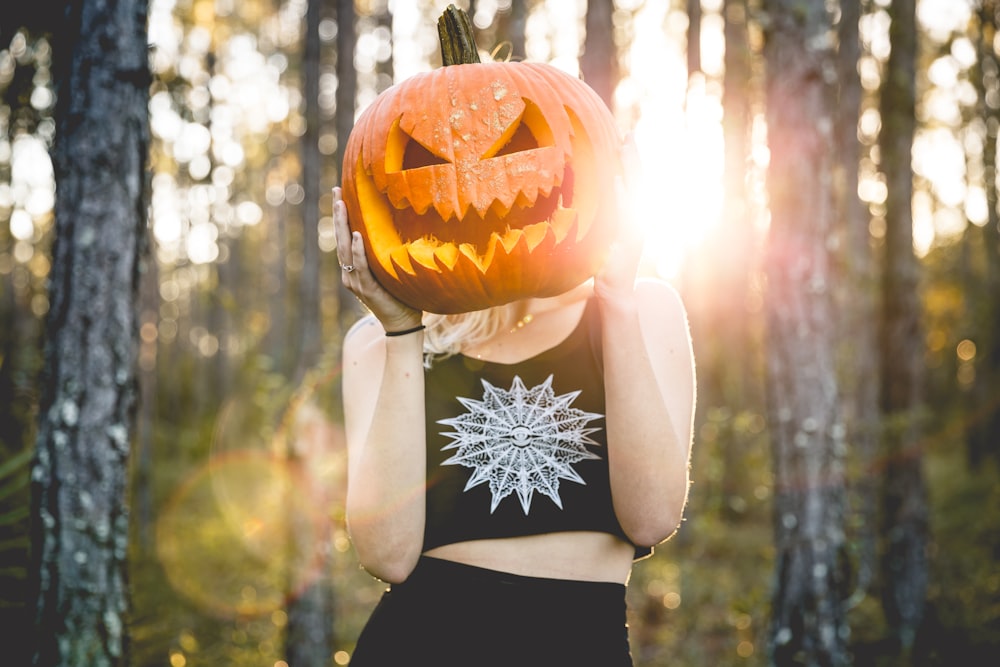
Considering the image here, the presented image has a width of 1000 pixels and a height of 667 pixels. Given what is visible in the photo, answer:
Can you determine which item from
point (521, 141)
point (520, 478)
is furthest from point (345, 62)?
point (520, 478)

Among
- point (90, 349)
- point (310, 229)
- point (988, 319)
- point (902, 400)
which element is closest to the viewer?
point (90, 349)

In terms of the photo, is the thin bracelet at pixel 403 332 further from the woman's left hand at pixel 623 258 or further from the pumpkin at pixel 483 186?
the woman's left hand at pixel 623 258

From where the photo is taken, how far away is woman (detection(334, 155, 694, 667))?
183cm

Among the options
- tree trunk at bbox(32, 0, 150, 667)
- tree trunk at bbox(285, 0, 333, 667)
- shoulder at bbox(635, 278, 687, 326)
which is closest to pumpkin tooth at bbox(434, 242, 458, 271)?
shoulder at bbox(635, 278, 687, 326)

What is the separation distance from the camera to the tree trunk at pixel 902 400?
7637 mm

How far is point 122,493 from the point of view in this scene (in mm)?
2885

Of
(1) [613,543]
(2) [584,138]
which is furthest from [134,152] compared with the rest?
(1) [613,543]

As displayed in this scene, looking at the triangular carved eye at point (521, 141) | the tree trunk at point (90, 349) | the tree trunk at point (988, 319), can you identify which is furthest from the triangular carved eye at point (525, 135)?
the tree trunk at point (988, 319)

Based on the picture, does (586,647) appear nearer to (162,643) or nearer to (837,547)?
(837,547)

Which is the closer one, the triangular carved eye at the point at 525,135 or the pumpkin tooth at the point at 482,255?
the pumpkin tooth at the point at 482,255

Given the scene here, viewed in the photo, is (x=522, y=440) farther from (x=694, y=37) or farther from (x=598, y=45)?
(x=694, y=37)

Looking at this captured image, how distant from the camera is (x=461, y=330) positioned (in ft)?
7.05

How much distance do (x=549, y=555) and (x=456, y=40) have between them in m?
1.55

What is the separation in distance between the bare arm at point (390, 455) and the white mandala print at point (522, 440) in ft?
0.42
